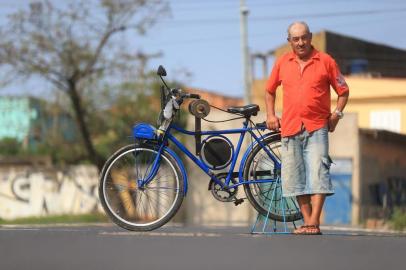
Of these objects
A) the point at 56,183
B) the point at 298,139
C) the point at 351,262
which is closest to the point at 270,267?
the point at 351,262

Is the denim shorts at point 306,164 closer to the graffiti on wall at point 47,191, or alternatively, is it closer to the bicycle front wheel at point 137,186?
the bicycle front wheel at point 137,186

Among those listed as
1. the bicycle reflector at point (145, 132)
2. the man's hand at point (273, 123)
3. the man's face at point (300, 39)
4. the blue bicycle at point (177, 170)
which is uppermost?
the man's face at point (300, 39)

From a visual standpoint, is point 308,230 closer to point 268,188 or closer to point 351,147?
point 268,188

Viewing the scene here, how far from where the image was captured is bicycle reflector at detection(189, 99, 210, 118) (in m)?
6.97

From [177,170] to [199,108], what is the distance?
55cm

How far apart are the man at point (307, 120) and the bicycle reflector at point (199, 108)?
25.3 inches

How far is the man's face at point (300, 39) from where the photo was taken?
268 inches

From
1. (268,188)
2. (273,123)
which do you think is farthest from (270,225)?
(273,123)

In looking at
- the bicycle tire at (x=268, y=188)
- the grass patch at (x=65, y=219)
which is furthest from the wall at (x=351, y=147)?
the bicycle tire at (x=268, y=188)

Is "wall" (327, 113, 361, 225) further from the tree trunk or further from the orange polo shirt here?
the orange polo shirt

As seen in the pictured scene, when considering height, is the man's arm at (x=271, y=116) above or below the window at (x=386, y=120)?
below

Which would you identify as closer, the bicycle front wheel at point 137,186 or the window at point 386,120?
the bicycle front wheel at point 137,186

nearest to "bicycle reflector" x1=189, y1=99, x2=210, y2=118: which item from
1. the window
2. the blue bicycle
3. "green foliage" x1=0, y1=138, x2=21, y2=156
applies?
the blue bicycle

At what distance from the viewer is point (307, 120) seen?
22.4ft
